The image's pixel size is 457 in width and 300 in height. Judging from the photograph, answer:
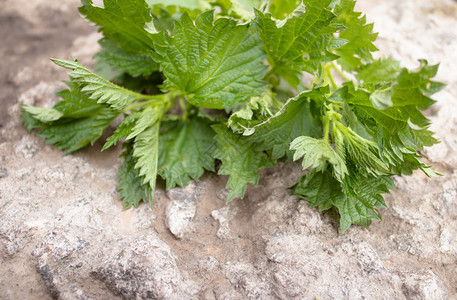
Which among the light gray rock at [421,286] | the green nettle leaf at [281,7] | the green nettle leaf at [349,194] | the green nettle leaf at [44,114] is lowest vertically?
the green nettle leaf at [44,114]

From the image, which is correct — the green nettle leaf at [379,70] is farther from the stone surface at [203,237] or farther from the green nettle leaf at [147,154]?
the green nettle leaf at [147,154]

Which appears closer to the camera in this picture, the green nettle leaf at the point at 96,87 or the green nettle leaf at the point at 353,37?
the green nettle leaf at the point at 96,87

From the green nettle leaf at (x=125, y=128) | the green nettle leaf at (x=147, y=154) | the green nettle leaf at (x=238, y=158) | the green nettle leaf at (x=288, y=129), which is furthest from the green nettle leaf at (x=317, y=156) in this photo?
the green nettle leaf at (x=125, y=128)

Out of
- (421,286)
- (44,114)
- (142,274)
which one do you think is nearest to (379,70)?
(421,286)

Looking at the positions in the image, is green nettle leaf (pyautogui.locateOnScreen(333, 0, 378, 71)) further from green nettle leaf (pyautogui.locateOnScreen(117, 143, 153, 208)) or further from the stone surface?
green nettle leaf (pyautogui.locateOnScreen(117, 143, 153, 208))

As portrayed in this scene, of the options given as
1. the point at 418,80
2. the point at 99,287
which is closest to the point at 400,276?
the point at 418,80

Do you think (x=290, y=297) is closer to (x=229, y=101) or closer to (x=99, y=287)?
(x=99, y=287)

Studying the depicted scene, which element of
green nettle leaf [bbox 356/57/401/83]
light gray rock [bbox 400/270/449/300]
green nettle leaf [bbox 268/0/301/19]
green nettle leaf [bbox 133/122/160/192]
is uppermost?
green nettle leaf [bbox 268/0/301/19]

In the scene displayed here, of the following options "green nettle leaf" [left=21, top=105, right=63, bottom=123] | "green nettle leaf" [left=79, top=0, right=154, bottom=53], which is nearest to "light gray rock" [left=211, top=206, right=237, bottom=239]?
"green nettle leaf" [left=79, top=0, right=154, bottom=53]
